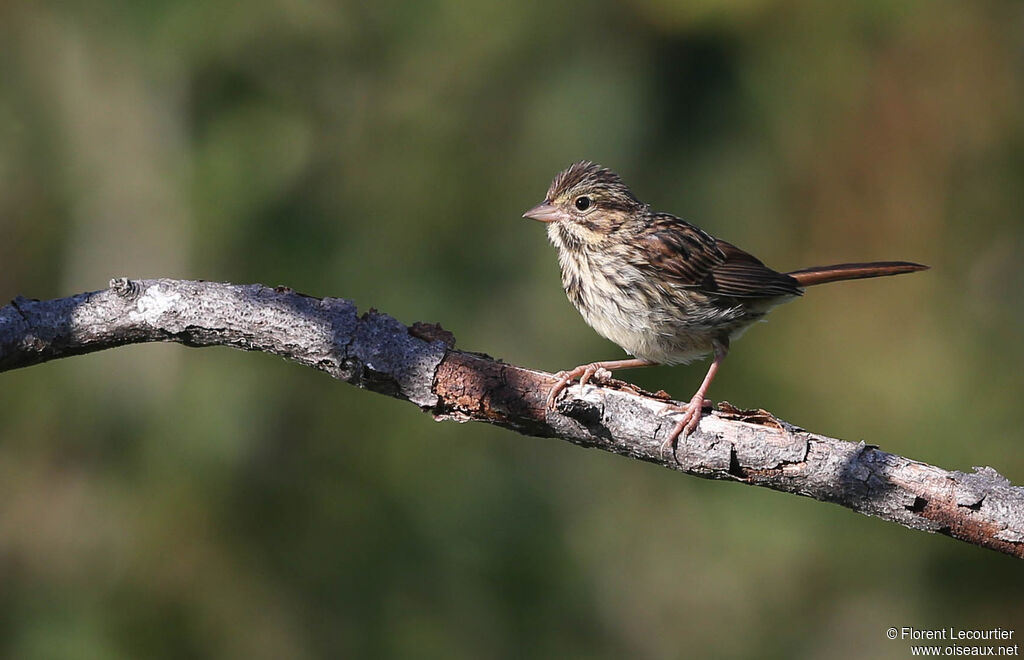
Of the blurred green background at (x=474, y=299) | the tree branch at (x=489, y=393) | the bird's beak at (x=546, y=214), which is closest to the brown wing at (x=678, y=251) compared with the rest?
the bird's beak at (x=546, y=214)

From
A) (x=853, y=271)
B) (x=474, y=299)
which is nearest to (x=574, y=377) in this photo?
(x=853, y=271)

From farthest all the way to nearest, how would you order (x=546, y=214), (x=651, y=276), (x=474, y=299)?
(x=474, y=299), (x=546, y=214), (x=651, y=276)

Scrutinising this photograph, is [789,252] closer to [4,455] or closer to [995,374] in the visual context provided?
[995,374]

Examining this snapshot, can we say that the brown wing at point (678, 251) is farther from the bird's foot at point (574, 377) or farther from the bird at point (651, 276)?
the bird's foot at point (574, 377)

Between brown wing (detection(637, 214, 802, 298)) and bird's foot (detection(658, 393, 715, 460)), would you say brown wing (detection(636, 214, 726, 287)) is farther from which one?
bird's foot (detection(658, 393, 715, 460))

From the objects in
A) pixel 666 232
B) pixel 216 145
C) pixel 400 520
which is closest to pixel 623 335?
pixel 666 232

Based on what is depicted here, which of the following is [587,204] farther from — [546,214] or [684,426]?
[684,426]

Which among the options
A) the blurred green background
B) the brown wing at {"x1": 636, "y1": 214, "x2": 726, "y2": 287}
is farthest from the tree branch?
the blurred green background
